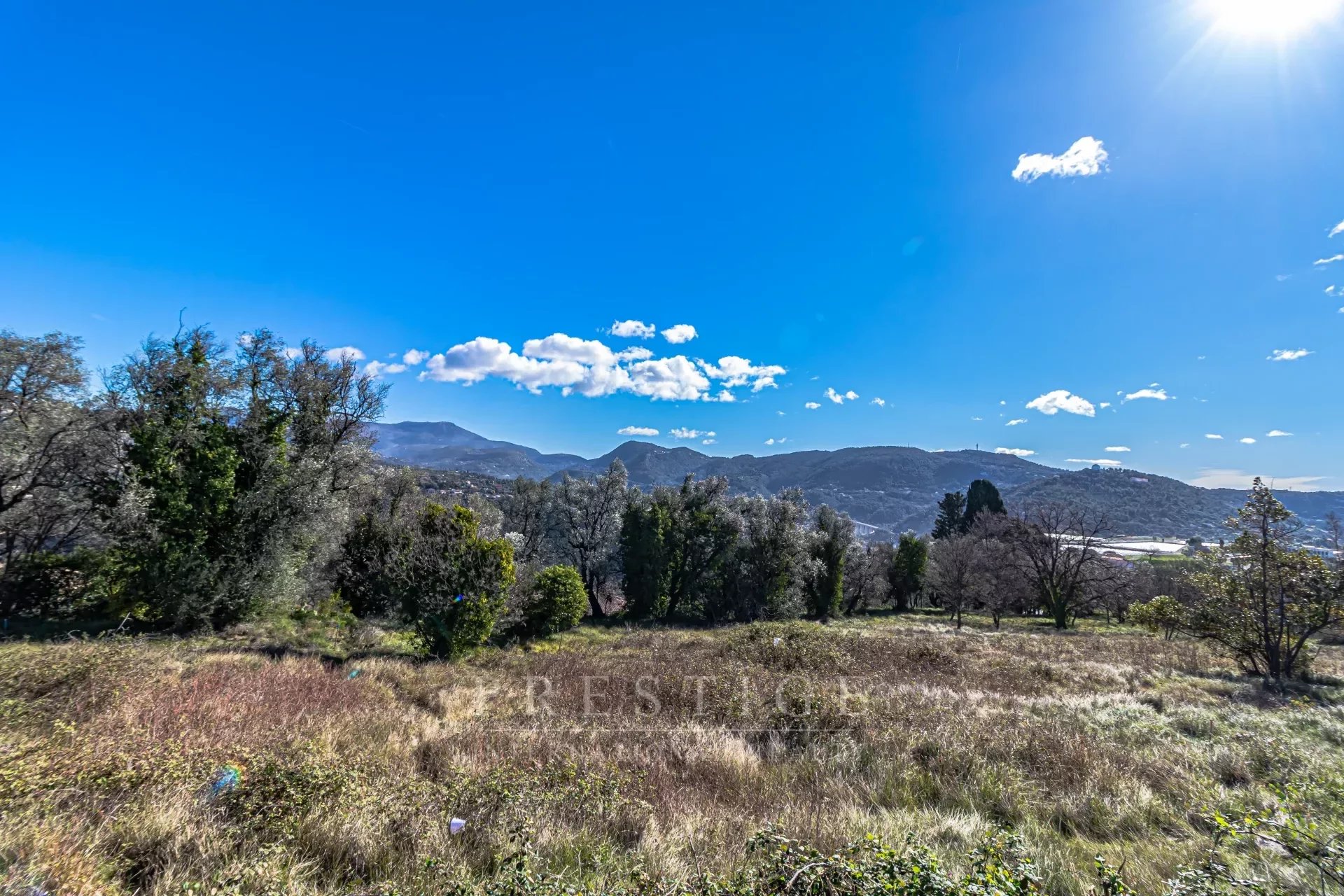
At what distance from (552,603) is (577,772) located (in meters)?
16.4

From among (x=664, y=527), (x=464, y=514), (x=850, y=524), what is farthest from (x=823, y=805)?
(x=850, y=524)

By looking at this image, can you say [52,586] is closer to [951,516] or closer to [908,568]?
[908,568]

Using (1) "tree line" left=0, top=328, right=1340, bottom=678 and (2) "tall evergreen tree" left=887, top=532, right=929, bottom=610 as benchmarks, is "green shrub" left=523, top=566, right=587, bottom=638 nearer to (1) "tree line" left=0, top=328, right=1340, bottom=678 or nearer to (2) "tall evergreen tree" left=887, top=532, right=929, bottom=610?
(1) "tree line" left=0, top=328, right=1340, bottom=678

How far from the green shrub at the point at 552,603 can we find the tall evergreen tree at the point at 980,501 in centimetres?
5090

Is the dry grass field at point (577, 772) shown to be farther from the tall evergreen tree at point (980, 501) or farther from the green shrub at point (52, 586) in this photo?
the tall evergreen tree at point (980, 501)

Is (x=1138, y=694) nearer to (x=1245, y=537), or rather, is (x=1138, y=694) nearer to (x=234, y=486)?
(x=1245, y=537)

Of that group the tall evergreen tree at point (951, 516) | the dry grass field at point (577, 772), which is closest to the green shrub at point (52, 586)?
the dry grass field at point (577, 772)

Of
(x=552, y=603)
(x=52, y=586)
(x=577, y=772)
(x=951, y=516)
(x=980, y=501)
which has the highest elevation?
(x=980, y=501)

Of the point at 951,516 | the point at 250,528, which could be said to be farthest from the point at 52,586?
the point at 951,516

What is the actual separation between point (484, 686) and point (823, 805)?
28.6ft

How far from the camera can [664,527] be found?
35.8m

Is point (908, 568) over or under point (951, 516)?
under

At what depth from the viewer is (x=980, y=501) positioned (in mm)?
57344

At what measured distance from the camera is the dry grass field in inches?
141
